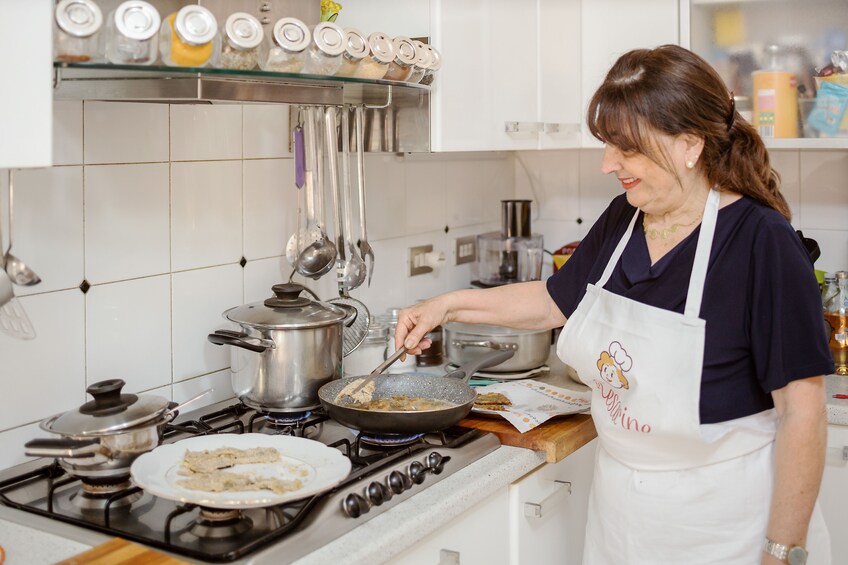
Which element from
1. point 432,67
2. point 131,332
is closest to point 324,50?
point 432,67

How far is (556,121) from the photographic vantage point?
2.45 metres

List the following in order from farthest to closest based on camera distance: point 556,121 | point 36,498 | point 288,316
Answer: point 556,121, point 288,316, point 36,498

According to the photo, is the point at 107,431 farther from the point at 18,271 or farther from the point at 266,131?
the point at 266,131

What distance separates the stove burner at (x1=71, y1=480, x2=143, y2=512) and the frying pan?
1.25 feet

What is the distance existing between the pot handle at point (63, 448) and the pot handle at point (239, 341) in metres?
0.36

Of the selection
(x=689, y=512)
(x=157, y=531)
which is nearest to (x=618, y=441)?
(x=689, y=512)

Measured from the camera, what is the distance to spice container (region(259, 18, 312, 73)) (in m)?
1.46

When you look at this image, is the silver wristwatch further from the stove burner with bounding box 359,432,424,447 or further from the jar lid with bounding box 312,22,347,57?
the jar lid with bounding box 312,22,347,57

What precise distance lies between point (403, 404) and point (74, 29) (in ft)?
2.91

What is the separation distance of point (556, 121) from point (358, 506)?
1.35 m

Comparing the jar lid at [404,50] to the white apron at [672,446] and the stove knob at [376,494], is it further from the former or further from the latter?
the stove knob at [376,494]

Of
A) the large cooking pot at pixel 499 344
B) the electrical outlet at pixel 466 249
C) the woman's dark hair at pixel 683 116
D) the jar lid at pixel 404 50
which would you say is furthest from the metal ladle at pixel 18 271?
the electrical outlet at pixel 466 249

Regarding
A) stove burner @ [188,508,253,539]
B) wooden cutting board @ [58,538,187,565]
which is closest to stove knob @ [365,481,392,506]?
stove burner @ [188,508,253,539]

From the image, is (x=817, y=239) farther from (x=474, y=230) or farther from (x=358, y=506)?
(x=358, y=506)
